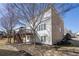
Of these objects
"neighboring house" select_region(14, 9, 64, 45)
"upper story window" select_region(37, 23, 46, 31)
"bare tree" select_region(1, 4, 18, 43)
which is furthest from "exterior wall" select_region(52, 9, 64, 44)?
"bare tree" select_region(1, 4, 18, 43)

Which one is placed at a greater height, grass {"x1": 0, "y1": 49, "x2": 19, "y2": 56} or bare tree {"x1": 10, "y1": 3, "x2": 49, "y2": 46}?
bare tree {"x1": 10, "y1": 3, "x2": 49, "y2": 46}

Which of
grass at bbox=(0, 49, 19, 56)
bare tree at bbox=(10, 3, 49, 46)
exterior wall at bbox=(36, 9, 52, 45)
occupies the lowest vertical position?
grass at bbox=(0, 49, 19, 56)

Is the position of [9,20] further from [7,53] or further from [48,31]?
[48,31]

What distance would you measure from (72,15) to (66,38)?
39 cm

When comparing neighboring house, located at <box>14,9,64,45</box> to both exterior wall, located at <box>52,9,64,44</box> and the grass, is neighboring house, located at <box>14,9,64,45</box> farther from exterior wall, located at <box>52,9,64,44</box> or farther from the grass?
the grass

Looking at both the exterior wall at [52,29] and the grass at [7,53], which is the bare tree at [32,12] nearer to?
the exterior wall at [52,29]

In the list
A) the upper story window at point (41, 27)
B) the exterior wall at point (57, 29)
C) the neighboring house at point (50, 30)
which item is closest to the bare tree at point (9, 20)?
the neighboring house at point (50, 30)

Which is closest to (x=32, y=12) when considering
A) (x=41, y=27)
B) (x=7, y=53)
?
Answer: (x=41, y=27)

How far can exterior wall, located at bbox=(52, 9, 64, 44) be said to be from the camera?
3.00 metres

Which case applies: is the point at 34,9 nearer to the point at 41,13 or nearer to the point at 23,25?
the point at 41,13

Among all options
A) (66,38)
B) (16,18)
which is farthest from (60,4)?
(16,18)

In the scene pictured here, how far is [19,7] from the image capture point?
305cm

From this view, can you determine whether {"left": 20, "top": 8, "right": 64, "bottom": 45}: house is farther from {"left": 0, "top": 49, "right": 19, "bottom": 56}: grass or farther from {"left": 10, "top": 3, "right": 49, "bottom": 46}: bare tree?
{"left": 0, "top": 49, "right": 19, "bottom": 56}: grass

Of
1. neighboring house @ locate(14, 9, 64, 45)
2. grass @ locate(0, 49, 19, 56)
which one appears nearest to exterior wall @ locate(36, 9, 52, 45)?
neighboring house @ locate(14, 9, 64, 45)
